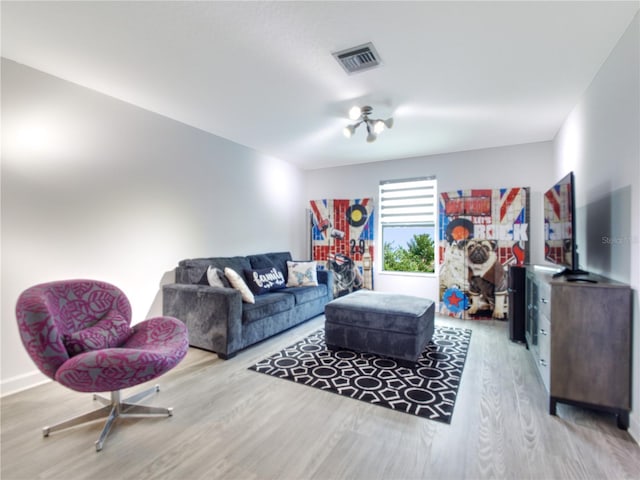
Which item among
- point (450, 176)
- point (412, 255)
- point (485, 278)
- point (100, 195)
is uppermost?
point (450, 176)

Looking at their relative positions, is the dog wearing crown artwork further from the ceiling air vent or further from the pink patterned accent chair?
the pink patterned accent chair

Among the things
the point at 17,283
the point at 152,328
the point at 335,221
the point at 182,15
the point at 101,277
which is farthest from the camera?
the point at 335,221

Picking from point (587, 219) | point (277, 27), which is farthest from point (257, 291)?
point (587, 219)

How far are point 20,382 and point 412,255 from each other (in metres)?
4.85

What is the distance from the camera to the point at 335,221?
550 cm

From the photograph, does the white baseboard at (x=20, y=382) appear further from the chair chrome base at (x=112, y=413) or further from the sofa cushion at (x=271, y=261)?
the sofa cushion at (x=271, y=261)

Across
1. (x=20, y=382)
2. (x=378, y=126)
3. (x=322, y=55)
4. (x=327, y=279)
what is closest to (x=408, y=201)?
(x=327, y=279)

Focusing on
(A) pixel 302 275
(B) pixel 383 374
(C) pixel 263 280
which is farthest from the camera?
(A) pixel 302 275

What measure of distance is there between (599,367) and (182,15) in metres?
3.36

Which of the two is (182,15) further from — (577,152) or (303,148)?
(577,152)

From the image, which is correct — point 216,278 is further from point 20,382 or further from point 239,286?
point 20,382

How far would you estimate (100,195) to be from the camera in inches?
115

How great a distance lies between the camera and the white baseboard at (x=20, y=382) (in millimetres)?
2320

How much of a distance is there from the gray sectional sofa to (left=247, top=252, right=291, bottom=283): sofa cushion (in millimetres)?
241
